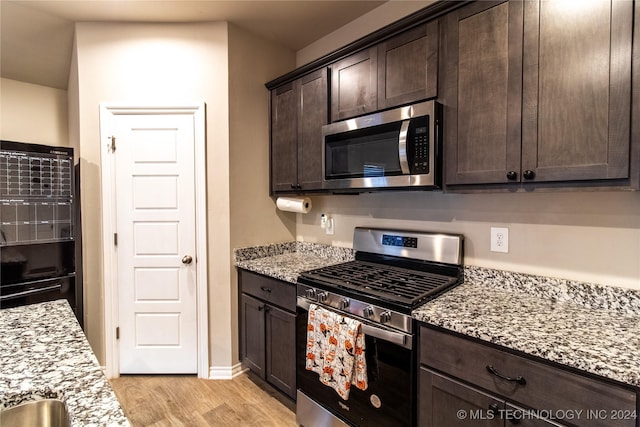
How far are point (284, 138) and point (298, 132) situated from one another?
0.62 feet

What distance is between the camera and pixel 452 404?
4.33ft

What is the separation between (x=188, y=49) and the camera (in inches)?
98.7

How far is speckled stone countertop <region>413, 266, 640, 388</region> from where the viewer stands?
1.02 meters

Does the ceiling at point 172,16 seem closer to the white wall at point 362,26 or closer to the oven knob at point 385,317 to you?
the white wall at point 362,26

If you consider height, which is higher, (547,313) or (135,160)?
(135,160)

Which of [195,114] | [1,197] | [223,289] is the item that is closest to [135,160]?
[195,114]

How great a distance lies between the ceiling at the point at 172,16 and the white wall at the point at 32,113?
80cm

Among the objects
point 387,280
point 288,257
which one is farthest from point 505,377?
point 288,257

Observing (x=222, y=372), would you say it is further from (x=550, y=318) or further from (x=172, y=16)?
(x=172, y=16)

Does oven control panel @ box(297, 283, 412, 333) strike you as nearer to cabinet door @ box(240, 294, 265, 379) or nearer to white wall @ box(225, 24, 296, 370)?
cabinet door @ box(240, 294, 265, 379)

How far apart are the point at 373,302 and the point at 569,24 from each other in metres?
1.41

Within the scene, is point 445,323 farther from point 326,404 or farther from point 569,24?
point 569,24

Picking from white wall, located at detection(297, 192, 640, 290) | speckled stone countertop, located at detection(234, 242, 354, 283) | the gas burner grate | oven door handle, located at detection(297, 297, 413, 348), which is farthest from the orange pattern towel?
white wall, located at detection(297, 192, 640, 290)

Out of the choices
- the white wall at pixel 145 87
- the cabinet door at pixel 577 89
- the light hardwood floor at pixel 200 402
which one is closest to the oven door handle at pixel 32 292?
the white wall at pixel 145 87
